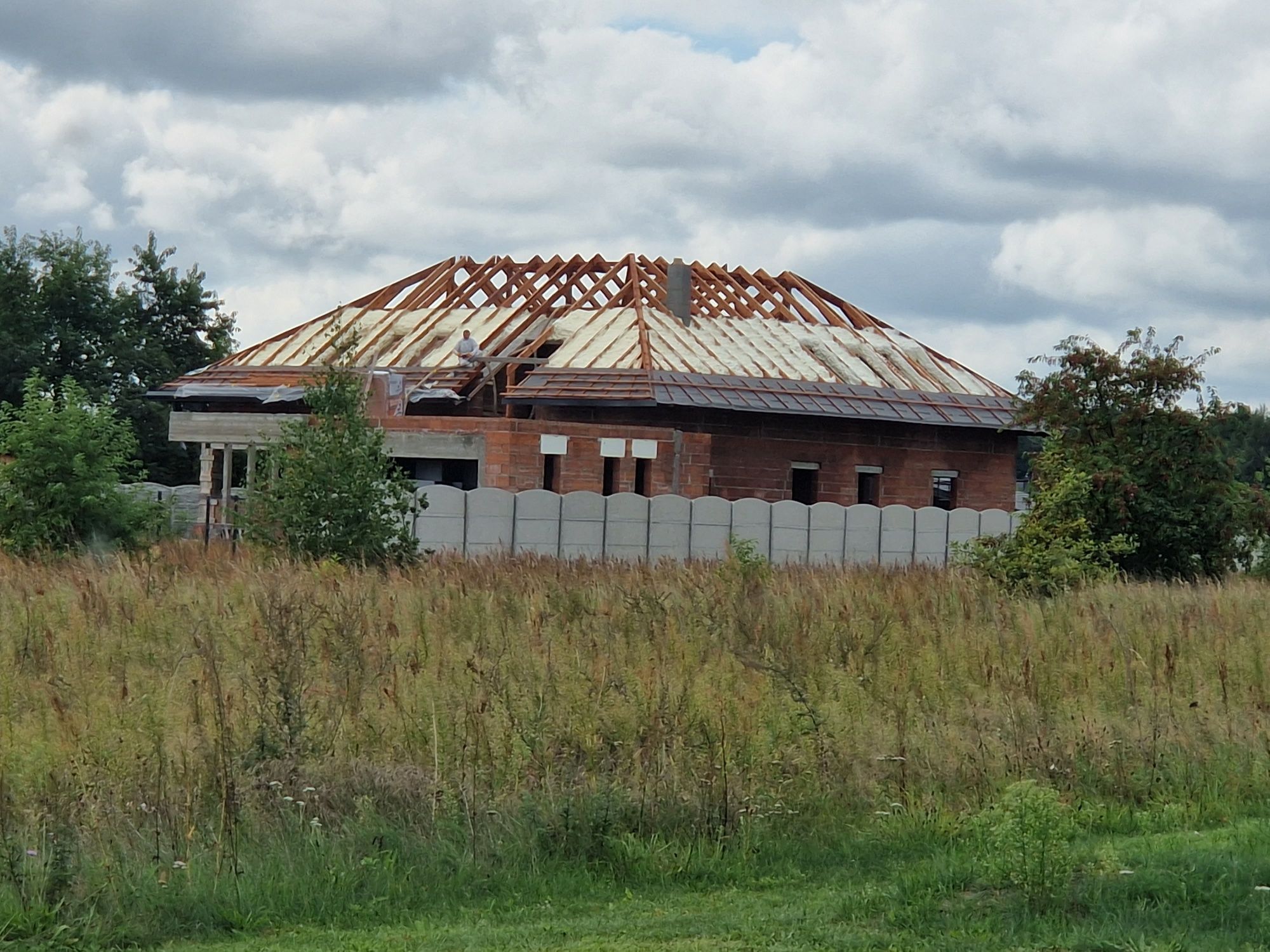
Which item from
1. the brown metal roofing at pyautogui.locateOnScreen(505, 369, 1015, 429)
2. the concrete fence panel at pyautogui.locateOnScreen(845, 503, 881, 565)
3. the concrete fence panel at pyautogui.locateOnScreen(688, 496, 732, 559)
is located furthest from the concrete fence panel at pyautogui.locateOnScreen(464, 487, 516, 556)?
the brown metal roofing at pyautogui.locateOnScreen(505, 369, 1015, 429)

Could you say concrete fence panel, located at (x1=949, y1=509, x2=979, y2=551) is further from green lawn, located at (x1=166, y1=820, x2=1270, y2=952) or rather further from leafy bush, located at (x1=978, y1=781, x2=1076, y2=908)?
leafy bush, located at (x1=978, y1=781, x2=1076, y2=908)

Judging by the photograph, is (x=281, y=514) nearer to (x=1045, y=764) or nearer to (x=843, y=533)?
(x=1045, y=764)

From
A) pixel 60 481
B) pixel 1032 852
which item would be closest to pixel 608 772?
pixel 1032 852

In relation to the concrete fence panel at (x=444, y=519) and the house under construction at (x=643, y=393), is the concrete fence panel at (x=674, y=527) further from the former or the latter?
the house under construction at (x=643, y=393)

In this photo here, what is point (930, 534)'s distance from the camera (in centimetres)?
2870

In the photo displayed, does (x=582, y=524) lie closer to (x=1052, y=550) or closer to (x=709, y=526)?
(x=709, y=526)

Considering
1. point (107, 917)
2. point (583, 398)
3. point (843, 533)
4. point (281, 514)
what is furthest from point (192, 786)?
point (583, 398)

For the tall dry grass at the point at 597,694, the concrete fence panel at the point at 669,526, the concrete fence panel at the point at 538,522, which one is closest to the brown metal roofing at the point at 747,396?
the concrete fence panel at the point at 669,526

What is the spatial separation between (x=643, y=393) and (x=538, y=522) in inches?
381

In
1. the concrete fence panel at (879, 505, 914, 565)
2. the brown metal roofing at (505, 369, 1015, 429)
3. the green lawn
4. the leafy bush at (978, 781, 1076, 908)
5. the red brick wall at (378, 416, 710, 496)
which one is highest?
the brown metal roofing at (505, 369, 1015, 429)

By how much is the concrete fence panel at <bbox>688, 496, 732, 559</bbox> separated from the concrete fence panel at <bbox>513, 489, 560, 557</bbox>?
92.9 inches

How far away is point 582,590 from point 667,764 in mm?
5941

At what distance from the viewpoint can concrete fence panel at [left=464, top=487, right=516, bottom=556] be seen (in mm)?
24188

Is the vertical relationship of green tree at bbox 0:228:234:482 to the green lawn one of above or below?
above
